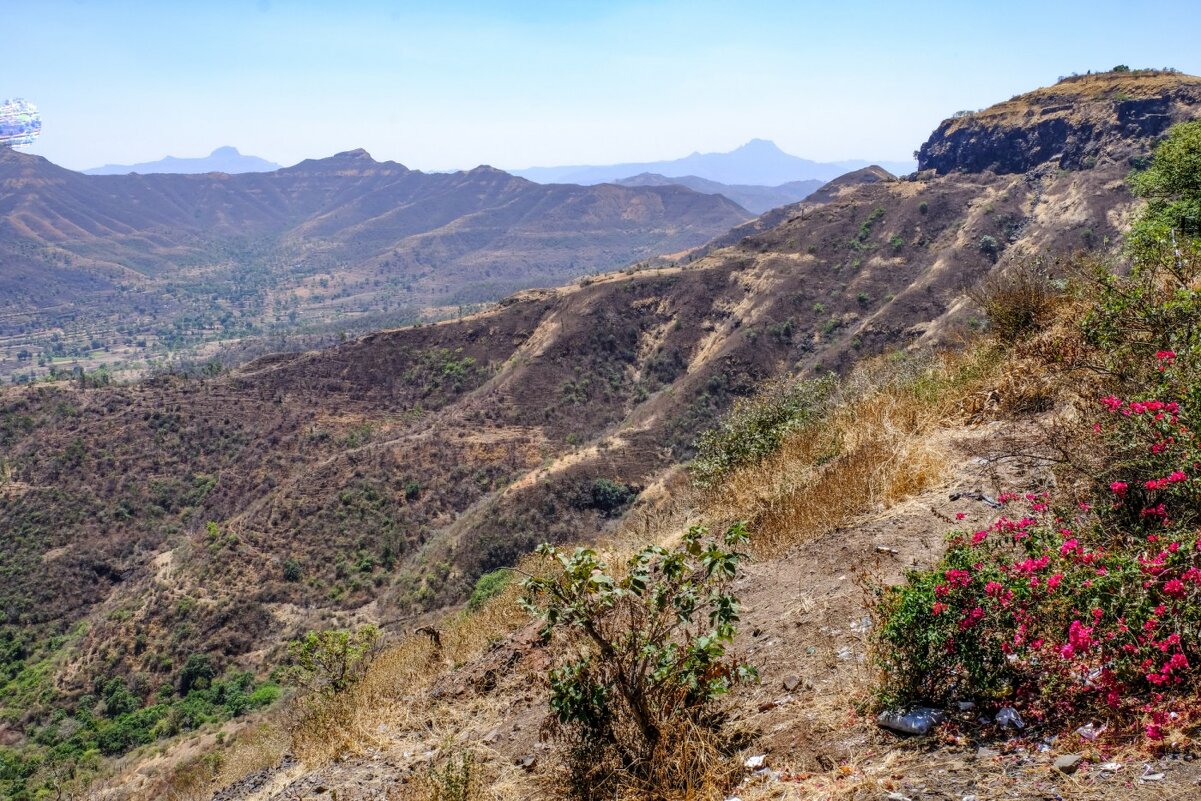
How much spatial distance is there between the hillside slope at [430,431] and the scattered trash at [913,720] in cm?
2616

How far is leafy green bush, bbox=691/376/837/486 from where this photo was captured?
10.6 meters

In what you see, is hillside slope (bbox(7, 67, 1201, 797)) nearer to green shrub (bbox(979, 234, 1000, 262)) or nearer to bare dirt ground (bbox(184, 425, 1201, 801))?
green shrub (bbox(979, 234, 1000, 262))

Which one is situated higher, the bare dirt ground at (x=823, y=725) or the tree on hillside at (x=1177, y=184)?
the tree on hillside at (x=1177, y=184)

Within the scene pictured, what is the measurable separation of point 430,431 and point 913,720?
39.4 meters

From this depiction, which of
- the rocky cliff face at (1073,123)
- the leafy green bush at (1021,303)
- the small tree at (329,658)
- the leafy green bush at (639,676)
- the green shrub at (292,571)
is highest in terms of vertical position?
the rocky cliff face at (1073,123)

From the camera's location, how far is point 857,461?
6504 mm

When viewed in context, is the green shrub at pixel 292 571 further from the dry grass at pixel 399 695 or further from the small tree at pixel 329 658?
the dry grass at pixel 399 695

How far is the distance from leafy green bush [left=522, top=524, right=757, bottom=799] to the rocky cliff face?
67.2m

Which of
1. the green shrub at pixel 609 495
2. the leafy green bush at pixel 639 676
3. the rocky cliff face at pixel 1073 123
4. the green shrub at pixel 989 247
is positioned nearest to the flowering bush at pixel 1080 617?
the leafy green bush at pixel 639 676

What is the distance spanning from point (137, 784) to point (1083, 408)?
76.8 ft

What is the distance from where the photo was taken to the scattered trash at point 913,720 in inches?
117

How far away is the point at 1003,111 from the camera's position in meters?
67.3

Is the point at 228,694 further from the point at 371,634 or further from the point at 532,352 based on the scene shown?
the point at 532,352

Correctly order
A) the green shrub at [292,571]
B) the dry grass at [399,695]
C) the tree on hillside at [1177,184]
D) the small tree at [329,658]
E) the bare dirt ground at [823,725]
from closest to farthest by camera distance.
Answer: the bare dirt ground at [823,725], the dry grass at [399,695], the small tree at [329,658], the tree on hillside at [1177,184], the green shrub at [292,571]
